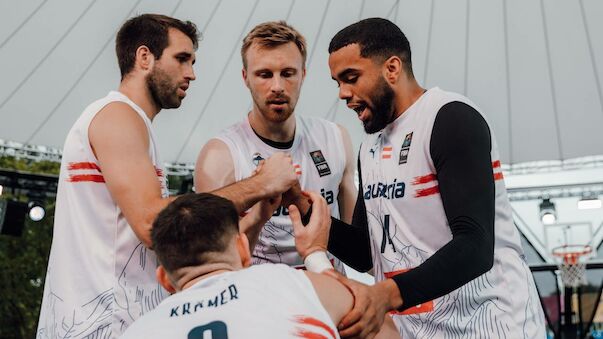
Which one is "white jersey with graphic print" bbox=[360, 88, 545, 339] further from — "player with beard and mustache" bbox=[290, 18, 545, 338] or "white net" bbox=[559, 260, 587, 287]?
"white net" bbox=[559, 260, 587, 287]

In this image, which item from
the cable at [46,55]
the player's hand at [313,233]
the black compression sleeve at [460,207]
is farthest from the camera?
the cable at [46,55]

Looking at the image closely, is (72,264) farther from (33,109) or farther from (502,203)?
(33,109)

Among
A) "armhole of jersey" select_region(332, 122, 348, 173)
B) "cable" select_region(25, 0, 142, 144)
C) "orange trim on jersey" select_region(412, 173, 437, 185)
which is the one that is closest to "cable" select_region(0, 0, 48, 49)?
"cable" select_region(25, 0, 142, 144)

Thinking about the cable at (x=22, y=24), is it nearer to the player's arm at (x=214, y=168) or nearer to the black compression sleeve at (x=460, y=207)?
the player's arm at (x=214, y=168)

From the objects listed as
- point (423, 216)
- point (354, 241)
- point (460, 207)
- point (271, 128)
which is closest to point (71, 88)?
point (271, 128)

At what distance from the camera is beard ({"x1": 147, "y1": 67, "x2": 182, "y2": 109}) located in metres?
2.82

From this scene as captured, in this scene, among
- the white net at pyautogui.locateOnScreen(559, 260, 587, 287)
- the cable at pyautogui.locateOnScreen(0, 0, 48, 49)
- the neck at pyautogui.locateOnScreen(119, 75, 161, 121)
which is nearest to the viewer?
the neck at pyautogui.locateOnScreen(119, 75, 161, 121)

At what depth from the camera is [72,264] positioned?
2461 mm

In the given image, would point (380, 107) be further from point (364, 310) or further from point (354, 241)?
point (364, 310)

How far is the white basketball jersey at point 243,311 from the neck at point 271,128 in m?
1.78

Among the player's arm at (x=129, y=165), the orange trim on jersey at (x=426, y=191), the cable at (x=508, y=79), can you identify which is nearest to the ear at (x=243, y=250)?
the player's arm at (x=129, y=165)

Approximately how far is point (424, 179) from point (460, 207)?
256 millimetres

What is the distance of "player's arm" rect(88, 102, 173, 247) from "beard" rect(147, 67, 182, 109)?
1.01ft

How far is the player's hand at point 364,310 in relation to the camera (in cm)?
175
